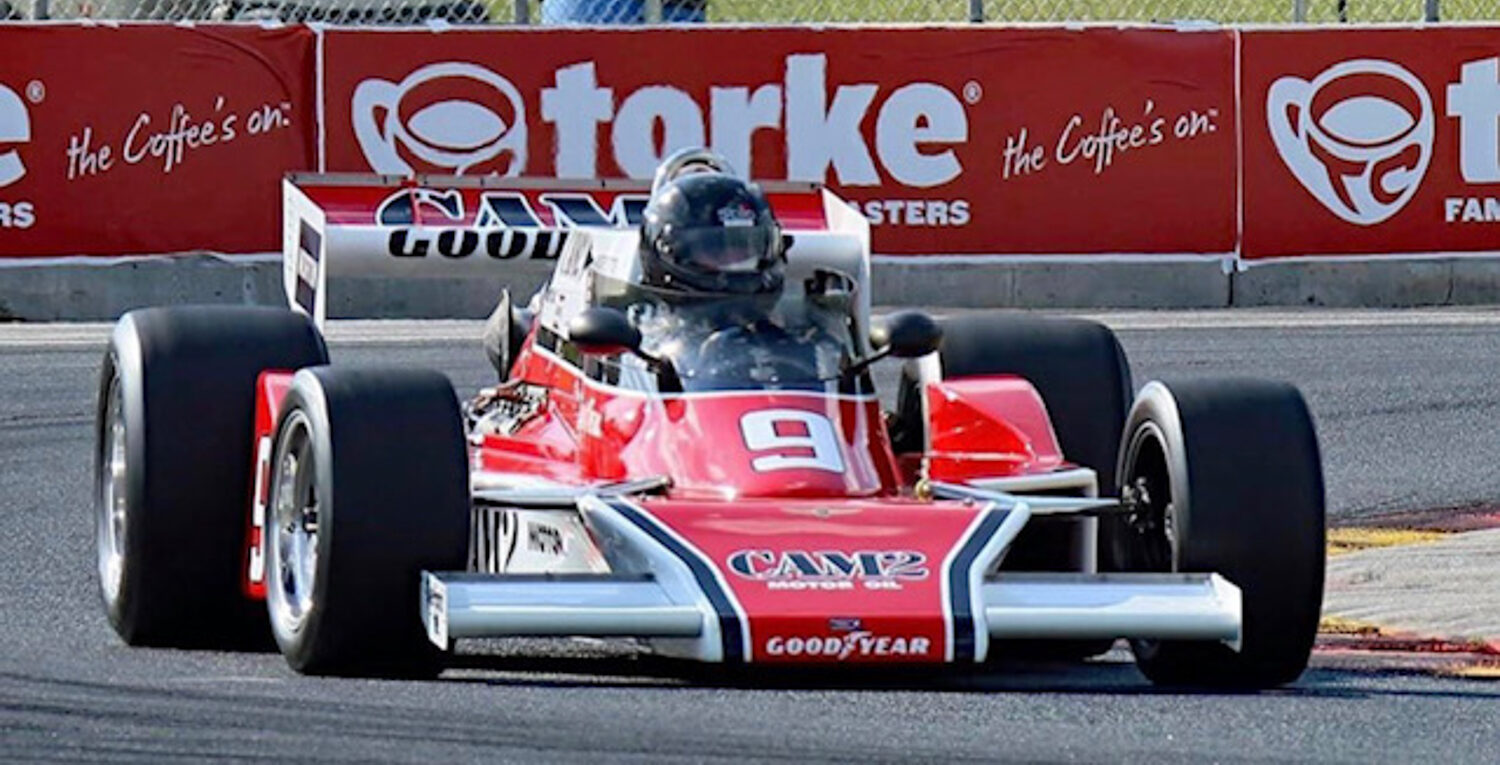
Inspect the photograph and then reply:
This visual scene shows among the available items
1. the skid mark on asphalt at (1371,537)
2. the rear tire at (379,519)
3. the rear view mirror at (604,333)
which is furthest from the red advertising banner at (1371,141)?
the rear tire at (379,519)

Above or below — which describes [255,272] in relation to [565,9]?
below

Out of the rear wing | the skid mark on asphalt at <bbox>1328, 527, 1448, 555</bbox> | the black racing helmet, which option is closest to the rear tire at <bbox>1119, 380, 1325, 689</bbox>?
the black racing helmet

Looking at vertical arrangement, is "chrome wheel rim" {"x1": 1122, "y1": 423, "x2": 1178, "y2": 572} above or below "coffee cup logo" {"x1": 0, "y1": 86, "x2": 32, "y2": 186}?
below

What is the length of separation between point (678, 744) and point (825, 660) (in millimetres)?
669

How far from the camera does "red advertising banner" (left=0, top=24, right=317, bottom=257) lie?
56.3 ft

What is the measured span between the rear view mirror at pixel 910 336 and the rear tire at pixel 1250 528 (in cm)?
88

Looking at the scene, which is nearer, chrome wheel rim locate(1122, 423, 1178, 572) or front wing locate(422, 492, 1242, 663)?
front wing locate(422, 492, 1242, 663)

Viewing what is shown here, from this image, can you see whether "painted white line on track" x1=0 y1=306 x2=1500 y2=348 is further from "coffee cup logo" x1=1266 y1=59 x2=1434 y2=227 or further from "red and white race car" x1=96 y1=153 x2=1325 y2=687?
"red and white race car" x1=96 y1=153 x2=1325 y2=687

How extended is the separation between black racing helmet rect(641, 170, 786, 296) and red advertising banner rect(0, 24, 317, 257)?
28.0 ft

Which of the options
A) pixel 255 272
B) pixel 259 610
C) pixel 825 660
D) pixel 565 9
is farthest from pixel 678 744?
pixel 565 9

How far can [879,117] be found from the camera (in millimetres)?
18125

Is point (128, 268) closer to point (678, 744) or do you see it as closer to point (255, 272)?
point (255, 272)

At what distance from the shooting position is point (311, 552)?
8.38 metres

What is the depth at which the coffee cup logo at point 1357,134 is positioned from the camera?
1848 centimetres
